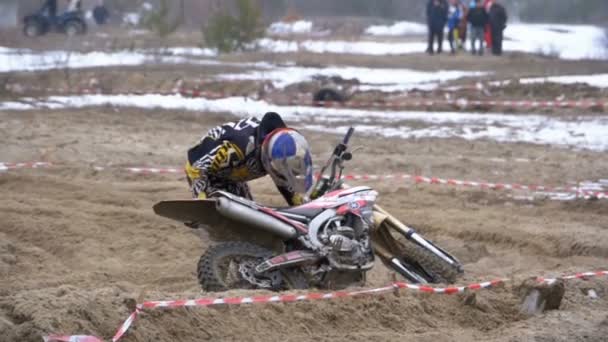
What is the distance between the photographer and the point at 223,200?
22.5 feet

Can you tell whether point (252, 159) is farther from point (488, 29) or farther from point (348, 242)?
point (488, 29)

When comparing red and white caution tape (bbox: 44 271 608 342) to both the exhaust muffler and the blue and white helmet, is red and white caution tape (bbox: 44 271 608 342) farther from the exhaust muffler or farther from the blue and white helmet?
the blue and white helmet

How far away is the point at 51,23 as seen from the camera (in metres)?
42.6

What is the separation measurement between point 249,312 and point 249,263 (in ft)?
1.92

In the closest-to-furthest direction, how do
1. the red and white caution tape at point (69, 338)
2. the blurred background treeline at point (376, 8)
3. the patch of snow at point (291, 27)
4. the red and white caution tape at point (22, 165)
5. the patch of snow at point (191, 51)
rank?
the red and white caution tape at point (69, 338), the red and white caution tape at point (22, 165), the patch of snow at point (191, 51), the patch of snow at point (291, 27), the blurred background treeline at point (376, 8)

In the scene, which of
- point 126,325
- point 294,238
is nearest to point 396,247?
point 294,238

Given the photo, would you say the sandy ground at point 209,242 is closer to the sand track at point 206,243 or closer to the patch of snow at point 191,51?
the sand track at point 206,243

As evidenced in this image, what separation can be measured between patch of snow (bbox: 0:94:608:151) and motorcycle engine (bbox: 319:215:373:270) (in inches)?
380

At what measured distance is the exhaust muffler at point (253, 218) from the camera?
6.88 metres

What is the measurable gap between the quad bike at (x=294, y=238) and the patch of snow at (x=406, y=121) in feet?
31.2

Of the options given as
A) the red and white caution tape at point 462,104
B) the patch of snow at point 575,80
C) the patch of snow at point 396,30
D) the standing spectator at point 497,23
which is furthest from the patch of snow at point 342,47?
the red and white caution tape at point 462,104

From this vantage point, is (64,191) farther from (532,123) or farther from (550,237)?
(532,123)

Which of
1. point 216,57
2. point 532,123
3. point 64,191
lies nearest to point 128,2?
point 216,57

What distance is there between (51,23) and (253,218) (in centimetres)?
3751
